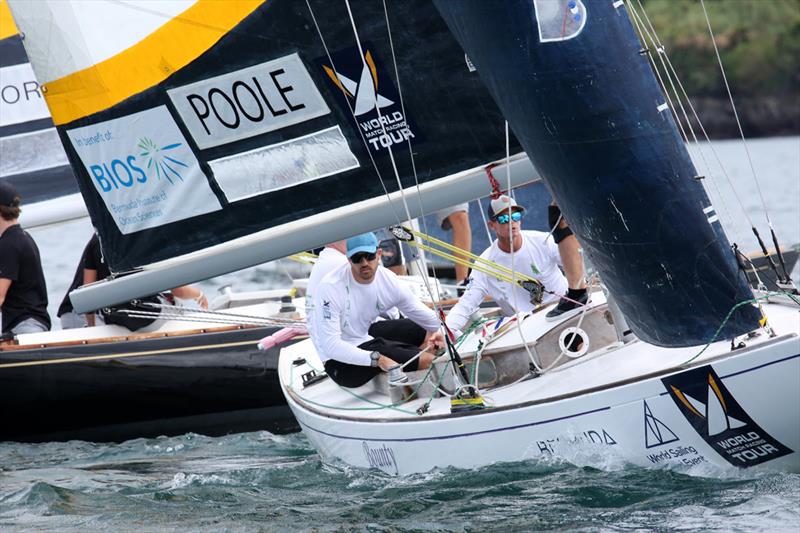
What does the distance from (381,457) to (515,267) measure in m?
1.46

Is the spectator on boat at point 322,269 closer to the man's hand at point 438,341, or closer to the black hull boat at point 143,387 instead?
the man's hand at point 438,341

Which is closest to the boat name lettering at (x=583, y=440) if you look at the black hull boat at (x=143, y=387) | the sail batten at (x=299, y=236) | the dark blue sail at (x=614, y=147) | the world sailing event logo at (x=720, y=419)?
the world sailing event logo at (x=720, y=419)

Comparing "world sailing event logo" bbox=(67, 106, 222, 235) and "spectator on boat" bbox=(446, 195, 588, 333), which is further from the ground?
"world sailing event logo" bbox=(67, 106, 222, 235)

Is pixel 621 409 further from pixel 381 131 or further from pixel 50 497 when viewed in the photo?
pixel 50 497

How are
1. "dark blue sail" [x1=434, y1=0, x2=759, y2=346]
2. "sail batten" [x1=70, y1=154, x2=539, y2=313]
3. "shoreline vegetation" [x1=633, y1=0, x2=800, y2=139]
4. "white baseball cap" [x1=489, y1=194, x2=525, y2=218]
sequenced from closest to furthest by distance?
"dark blue sail" [x1=434, y1=0, x2=759, y2=346], "sail batten" [x1=70, y1=154, x2=539, y2=313], "white baseball cap" [x1=489, y1=194, x2=525, y2=218], "shoreline vegetation" [x1=633, y1=0, x2=800, y2=139]

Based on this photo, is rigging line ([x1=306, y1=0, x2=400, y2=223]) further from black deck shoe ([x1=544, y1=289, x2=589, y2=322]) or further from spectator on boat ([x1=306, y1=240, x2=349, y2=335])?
black deck shoe ([x1=544, y1=289, x2=589, y2=322])

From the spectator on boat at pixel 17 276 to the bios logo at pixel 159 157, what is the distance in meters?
3.07

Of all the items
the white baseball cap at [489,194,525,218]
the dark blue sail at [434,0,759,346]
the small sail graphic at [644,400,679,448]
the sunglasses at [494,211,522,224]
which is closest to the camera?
the dark blue sail at [434,0,759,346]

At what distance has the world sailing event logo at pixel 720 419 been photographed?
5598 mm

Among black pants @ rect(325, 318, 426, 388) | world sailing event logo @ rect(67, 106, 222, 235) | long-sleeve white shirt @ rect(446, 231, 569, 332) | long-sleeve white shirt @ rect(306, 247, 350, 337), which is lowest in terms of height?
black pants @ rect(325, 318, 426, 388)

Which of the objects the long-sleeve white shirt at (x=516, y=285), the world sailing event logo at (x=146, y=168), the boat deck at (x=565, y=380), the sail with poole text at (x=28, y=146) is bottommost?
the boat deck at (x=565, y=380)

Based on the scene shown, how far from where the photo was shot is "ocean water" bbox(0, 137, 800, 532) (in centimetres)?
564

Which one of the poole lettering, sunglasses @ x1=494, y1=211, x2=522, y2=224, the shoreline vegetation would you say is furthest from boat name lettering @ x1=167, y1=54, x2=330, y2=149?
the shoreline vegetation

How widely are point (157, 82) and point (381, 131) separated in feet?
3.93
